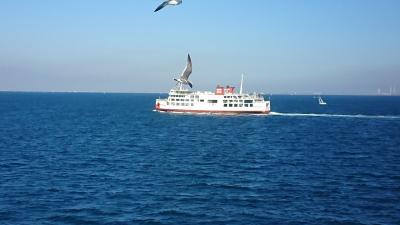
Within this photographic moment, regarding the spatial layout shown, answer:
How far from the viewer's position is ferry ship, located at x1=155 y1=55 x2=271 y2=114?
116812mm

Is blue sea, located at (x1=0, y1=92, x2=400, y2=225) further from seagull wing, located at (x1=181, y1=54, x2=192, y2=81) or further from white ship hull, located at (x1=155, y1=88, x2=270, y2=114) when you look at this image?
seagull wing, located at (x1=181, y1=54, x2=192, y2=81)

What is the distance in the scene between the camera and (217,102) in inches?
4668

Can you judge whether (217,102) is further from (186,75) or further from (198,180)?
(198,180)

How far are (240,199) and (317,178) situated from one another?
987cm

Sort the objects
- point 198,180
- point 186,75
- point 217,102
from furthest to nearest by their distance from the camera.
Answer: point 186,75
point 217,102
point 198,180

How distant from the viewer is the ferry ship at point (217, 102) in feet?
383

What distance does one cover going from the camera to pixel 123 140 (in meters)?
66.1

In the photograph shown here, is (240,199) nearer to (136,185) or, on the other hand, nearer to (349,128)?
(136,185)

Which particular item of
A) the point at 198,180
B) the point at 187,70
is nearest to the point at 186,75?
the point at 187,70

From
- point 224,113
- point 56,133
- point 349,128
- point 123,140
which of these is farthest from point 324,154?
point 224,113

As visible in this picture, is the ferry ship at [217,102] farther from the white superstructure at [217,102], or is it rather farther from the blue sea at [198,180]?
the blue sea at [198,180]

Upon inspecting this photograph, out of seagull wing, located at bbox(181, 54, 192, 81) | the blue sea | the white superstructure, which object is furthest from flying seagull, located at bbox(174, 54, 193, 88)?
the blue sea

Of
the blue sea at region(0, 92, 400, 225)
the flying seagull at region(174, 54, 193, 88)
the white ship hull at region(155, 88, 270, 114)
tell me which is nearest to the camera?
the blue sea at region(0, 92, 400, 225)

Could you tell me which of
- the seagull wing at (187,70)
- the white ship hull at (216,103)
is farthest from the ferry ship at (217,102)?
the seagull wing at (187,70)
